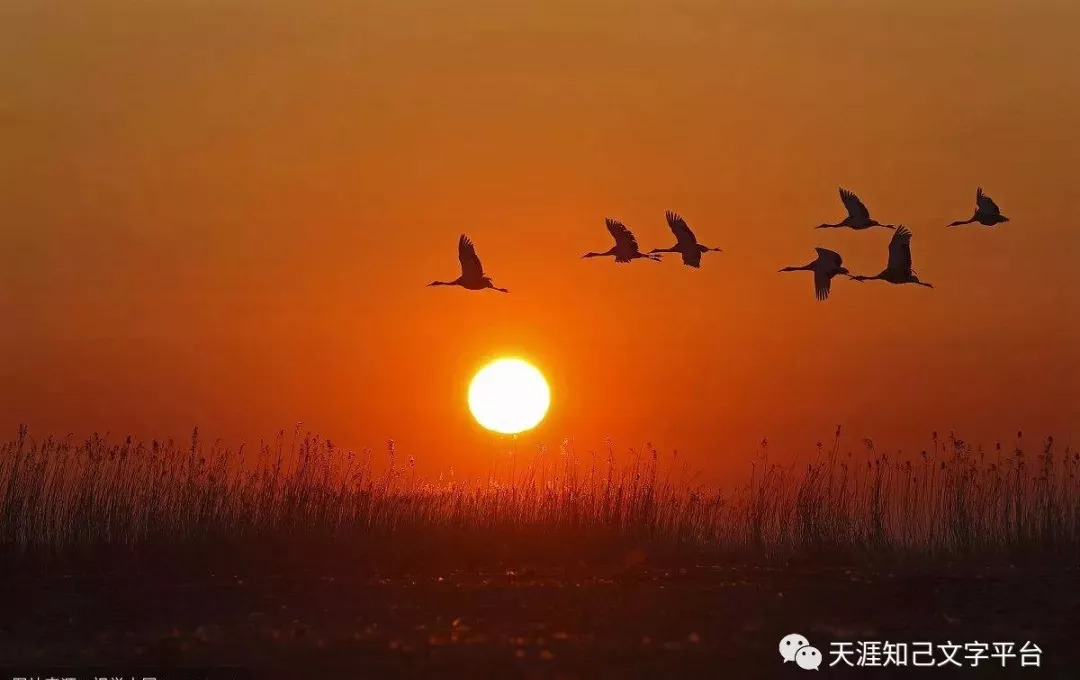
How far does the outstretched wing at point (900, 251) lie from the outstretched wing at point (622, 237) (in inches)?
107

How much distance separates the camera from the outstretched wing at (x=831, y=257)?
1666 cm

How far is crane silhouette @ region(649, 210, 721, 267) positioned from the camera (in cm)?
1670

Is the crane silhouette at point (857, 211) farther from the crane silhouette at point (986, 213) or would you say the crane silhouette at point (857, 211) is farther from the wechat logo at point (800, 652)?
the wechat logo at point (800, 652)

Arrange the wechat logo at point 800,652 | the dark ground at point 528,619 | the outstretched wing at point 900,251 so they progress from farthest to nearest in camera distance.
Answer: the outstretched wing at point 900,251 < the dark ground at point 528,619 < the wechat logo at point 800,652

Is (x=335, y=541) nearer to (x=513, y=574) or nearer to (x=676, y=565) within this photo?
(x=513, y=574)

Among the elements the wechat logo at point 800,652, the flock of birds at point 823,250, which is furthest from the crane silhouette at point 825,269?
the wechat logo at point 800,652

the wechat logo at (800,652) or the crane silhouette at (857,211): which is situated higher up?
the crane silhouette at (857,211)

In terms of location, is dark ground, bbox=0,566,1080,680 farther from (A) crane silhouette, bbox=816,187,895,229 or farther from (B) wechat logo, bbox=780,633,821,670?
(A) crane silhouette, bbox=816,187,895,229

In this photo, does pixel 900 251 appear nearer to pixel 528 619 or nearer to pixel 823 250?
pixel 823 250

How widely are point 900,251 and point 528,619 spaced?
258 inches

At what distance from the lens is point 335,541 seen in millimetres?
14781

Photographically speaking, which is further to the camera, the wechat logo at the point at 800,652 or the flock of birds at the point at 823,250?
the flock of birds at the point at 823,250

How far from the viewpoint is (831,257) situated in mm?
16719

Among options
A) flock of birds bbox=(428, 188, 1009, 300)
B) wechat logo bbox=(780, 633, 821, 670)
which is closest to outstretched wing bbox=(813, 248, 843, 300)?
flock of birds bbox=(428, 188, 1009, 300)
